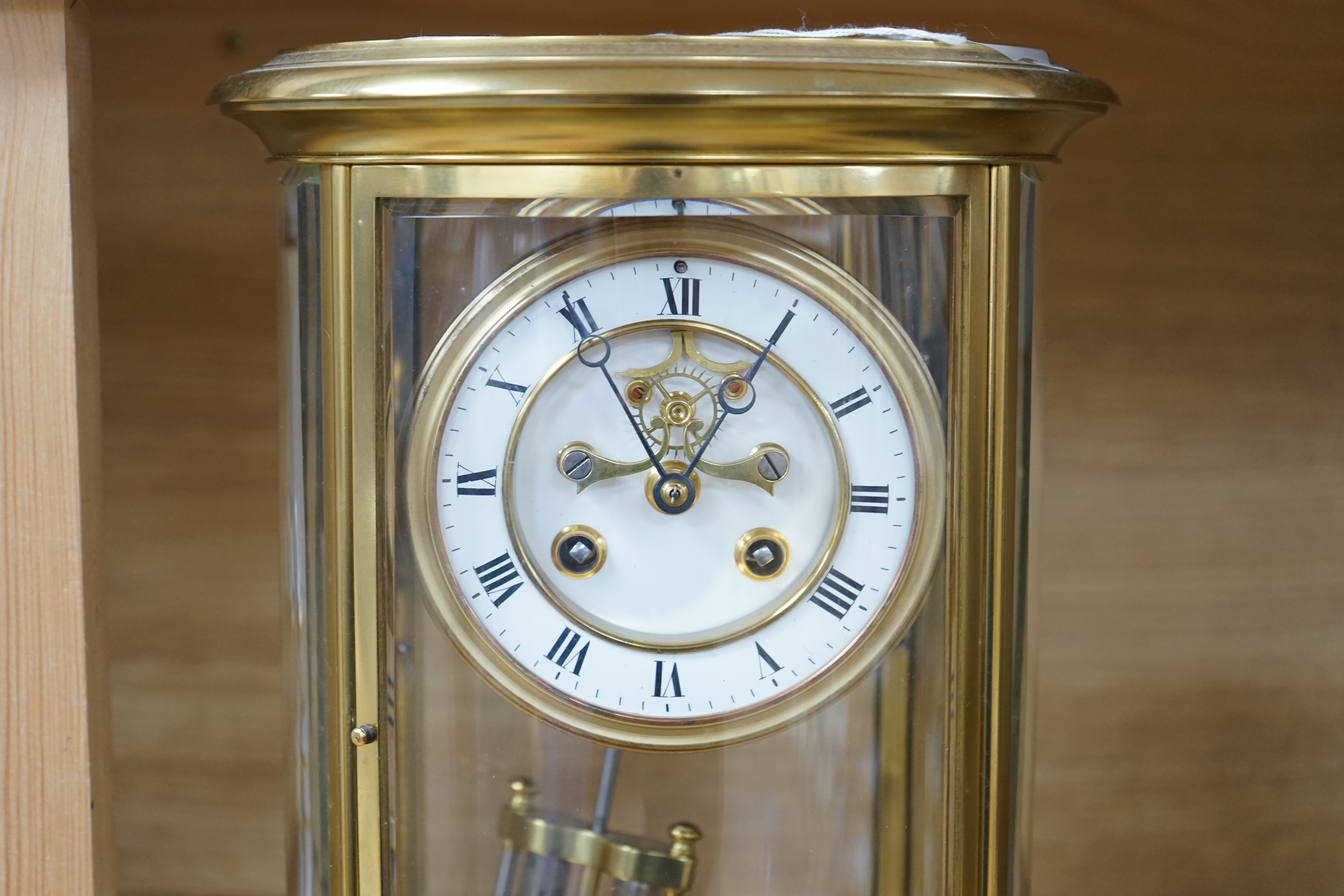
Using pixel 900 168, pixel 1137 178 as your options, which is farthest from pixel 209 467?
pixel 1137 178

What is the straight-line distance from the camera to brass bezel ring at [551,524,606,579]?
637 millimetres

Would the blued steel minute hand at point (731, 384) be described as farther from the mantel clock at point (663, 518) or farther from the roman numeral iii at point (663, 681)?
the roman numeral iii at point (663, 681)

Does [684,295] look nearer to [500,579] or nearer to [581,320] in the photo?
[581,320]

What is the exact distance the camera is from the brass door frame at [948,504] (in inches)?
24.6

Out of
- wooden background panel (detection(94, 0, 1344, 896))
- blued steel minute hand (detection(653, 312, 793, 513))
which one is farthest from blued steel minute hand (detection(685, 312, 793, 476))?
wooden background panel (detection(94, 0, 1344, 896))

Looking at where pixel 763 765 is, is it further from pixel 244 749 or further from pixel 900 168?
pixel 244 749

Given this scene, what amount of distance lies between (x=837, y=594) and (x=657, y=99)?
26 cm

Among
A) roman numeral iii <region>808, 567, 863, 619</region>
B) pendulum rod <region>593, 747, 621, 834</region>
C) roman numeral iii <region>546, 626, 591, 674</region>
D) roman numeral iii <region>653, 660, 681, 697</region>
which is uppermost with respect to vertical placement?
roman numeral iii <region>808, 567, 863, 619</region>

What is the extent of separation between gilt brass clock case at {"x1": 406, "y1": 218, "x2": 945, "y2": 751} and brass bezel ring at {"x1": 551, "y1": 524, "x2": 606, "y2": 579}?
1cm

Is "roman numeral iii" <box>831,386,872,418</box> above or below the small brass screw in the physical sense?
above

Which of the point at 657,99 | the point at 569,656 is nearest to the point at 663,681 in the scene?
the point at 569,656

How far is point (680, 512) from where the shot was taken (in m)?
0.63

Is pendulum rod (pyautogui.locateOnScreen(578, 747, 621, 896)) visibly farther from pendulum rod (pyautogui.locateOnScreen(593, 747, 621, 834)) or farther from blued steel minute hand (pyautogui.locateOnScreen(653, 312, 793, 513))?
blued steel minute hand (pyautogui.locateOnScreen(653, 312, 793, 513))

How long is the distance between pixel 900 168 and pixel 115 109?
0.63 metres
